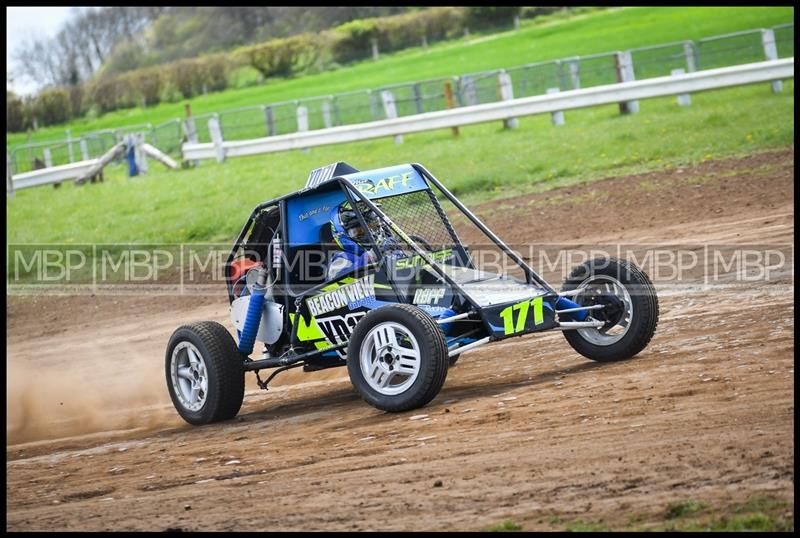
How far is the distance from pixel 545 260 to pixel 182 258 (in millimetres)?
6487

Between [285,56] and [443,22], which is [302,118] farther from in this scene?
[443,22]

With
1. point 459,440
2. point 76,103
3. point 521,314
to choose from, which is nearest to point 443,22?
Answer: point 76,103

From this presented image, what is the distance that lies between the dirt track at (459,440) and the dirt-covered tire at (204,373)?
183 millimetres

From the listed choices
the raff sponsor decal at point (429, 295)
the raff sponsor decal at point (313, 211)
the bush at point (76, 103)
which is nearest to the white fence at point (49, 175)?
the raff sponsor decal at point (313, 211)

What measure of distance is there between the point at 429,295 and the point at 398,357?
79cm

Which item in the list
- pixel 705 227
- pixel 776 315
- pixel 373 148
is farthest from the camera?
pixel 373 148

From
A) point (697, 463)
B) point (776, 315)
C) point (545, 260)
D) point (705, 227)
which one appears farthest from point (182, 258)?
point (697, 463)

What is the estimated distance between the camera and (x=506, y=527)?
5.18m

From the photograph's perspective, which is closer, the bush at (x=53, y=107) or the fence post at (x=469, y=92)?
the fence post at (x=469, y=92)

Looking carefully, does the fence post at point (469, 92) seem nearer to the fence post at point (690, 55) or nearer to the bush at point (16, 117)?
the fence post at point (690, 55)

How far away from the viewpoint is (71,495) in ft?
23.5

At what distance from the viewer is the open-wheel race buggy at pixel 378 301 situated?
→ 8109mm

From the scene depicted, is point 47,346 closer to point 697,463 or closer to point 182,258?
point 182,258

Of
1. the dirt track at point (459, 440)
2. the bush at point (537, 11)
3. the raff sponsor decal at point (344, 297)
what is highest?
the bush at point (537, 11)
